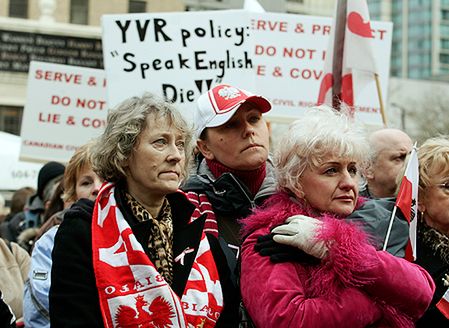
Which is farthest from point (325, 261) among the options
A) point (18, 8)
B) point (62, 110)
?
point (18, 8)

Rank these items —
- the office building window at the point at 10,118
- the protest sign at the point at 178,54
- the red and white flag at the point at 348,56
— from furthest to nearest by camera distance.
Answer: the office building window at the point at 10,118 < the protest sign at the point at 178,54 < the red and white flag at the point at 348,56

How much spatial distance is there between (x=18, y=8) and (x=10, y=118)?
3887mm

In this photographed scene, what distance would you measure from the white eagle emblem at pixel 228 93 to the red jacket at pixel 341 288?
2.87 ft

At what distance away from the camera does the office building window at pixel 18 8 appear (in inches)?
1272

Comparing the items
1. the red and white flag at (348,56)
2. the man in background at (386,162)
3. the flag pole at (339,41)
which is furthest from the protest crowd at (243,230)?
the flag pole at (339,41)

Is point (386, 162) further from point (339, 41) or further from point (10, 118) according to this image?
point (10, 118)

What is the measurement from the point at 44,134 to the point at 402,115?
35742 mm

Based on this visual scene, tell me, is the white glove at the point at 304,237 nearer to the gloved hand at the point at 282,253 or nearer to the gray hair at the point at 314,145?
the gloved hand at the point at 282,253

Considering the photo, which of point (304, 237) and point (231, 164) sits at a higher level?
point (231, 164)

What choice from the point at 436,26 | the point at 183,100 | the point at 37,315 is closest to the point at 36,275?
the point at 37,315

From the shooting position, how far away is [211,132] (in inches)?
160

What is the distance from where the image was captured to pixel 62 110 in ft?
29.3

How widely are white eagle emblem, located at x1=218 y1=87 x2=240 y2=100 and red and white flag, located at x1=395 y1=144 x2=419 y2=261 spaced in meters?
0.80

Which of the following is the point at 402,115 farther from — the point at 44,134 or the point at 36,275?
the point at 36,275
